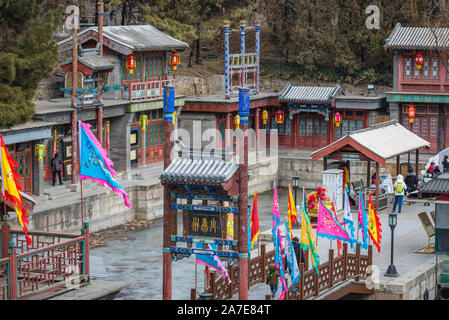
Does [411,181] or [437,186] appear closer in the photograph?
[437,186]

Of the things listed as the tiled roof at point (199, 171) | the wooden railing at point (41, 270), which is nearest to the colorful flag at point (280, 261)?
the tiled roof at point (199, 171)

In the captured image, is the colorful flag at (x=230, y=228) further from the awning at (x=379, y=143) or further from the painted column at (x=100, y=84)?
the painted column at (x=100, y=84)

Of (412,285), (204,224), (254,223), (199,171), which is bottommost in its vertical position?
(412,285)

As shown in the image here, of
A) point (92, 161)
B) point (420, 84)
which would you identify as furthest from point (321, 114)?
point (92, 161)

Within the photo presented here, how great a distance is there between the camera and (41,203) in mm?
39125

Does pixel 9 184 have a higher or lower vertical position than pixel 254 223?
higher

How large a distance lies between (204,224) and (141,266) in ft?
39.8

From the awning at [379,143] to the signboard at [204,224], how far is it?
1623cm

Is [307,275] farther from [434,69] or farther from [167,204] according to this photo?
[434,69]

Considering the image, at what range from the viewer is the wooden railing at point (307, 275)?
25.0m

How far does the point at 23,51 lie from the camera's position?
35062mm

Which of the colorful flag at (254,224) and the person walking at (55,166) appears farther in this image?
the person walking at (55,166)

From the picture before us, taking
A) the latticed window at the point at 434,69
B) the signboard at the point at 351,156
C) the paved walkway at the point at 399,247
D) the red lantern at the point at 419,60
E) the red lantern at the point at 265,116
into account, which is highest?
the red lantern at the point at 419,60

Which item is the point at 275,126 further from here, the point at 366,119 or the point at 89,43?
the point at 89,43
